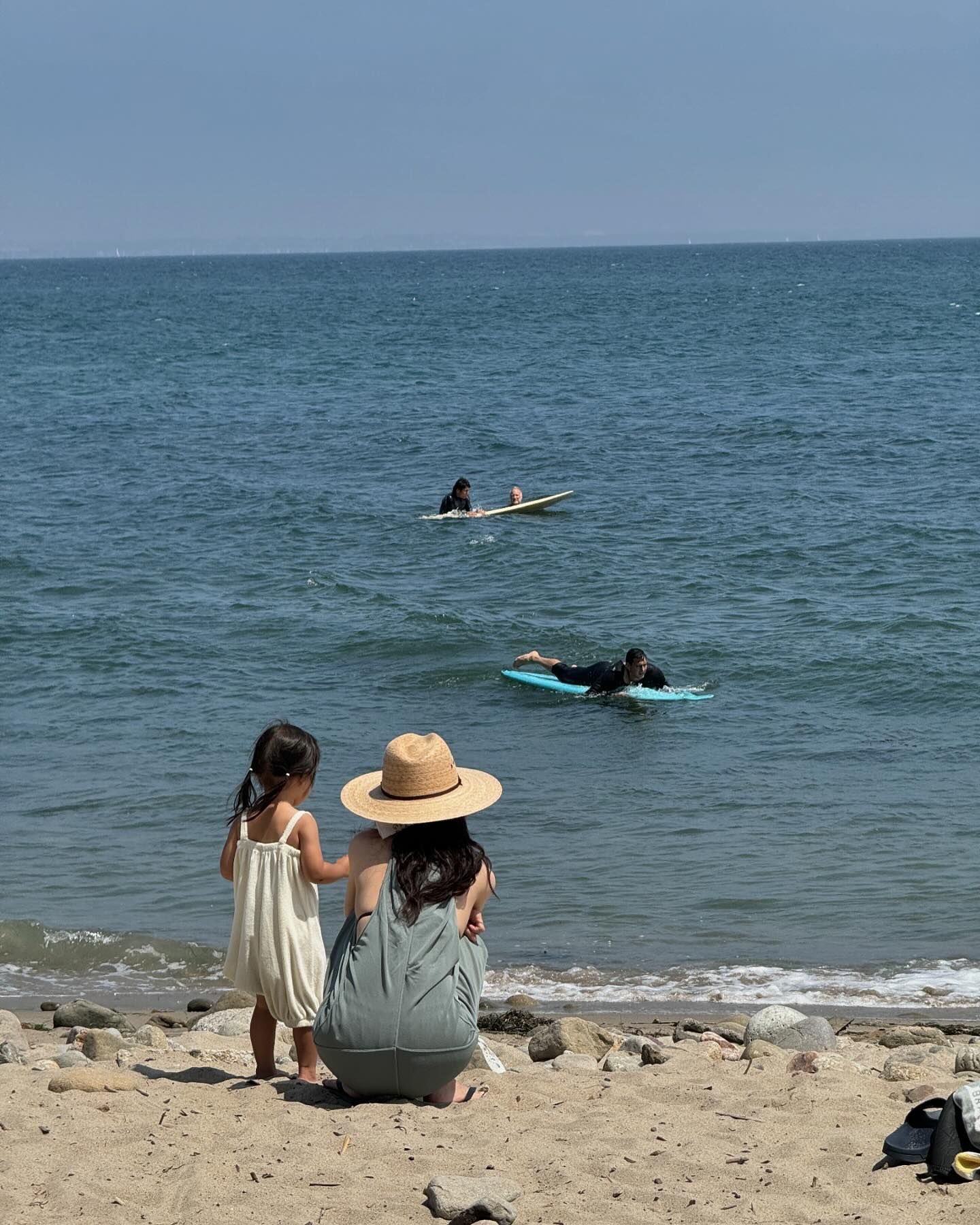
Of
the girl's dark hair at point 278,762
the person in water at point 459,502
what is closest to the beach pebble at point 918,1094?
the girl's dark hair at point 278,762

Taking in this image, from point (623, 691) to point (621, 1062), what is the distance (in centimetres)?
837

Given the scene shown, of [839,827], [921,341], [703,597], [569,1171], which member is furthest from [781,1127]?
[921,341]

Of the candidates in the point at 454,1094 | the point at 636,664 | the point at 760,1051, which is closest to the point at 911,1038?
the point at 760,1051

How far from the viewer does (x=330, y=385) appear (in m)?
43.3

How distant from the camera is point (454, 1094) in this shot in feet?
17.1

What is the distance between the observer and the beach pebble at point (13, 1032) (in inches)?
264

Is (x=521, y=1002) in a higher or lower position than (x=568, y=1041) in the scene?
lower

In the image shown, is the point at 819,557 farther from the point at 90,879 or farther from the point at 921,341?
the point at 921,341

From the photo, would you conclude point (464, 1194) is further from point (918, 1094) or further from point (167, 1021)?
point (167, 1021)

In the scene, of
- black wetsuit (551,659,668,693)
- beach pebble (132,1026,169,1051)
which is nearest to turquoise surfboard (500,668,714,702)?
black wetsuit (551,659,668,693)

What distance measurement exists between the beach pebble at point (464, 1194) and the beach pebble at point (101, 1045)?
255cm

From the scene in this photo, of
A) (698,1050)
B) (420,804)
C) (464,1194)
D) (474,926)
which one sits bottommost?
(698,1050)

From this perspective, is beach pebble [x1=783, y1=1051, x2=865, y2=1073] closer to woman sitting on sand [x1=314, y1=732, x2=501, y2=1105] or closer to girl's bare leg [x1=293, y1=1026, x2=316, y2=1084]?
woman sitting on sand [x1=314, y1=732, x2=501, y2=1105]

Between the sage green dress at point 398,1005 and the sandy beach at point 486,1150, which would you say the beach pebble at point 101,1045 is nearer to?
the sandy beach at point 486,1150
